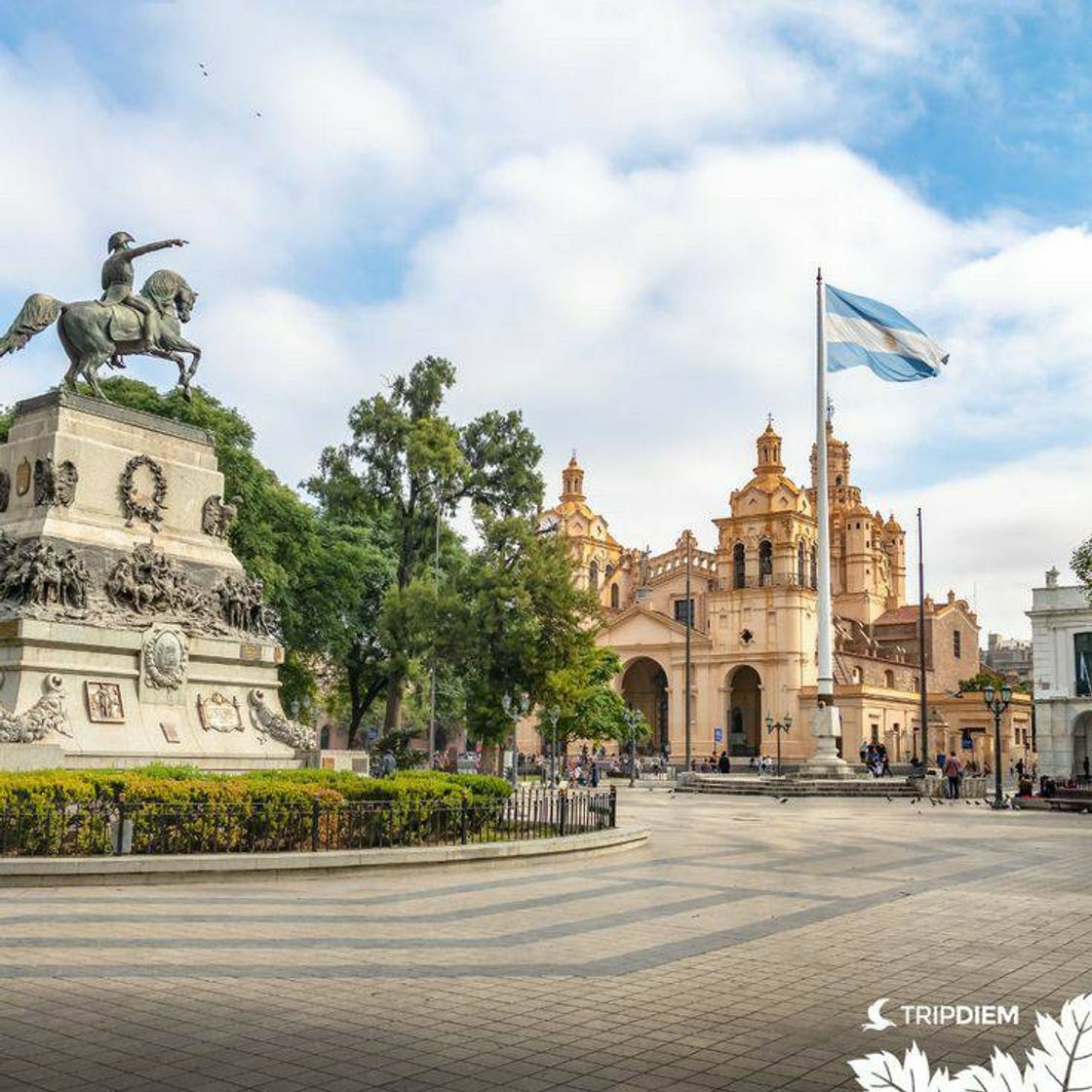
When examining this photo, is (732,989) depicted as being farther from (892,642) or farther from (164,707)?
(892,642)

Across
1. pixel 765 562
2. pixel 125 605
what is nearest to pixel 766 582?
pixel 765 562

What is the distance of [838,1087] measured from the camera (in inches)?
232

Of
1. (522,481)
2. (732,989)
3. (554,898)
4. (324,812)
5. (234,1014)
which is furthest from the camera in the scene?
(522,481)

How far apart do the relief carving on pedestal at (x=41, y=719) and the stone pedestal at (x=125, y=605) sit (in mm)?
19

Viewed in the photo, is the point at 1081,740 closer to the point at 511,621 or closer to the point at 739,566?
the point at 739,566

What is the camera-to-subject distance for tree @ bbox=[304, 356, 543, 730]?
43.0 m

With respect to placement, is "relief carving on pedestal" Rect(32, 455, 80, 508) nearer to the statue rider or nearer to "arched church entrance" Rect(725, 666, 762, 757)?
the statue rider

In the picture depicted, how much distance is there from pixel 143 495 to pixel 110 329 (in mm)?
3165

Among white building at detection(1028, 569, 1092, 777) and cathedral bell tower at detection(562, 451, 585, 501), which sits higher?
cathedral bell tower at detection(562, 451, 585, 501)

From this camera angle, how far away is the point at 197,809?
13203mm

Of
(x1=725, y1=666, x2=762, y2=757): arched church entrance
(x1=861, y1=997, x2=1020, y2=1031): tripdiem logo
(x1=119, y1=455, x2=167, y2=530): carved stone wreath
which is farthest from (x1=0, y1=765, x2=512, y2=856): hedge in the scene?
(x1=725, y1=666, x2=762, y2=757): arched church entrance

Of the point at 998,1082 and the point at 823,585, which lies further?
the point at 823,585

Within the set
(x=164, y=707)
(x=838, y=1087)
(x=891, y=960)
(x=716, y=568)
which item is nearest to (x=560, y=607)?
(x=164, y=707)

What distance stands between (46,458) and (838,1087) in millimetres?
16338
